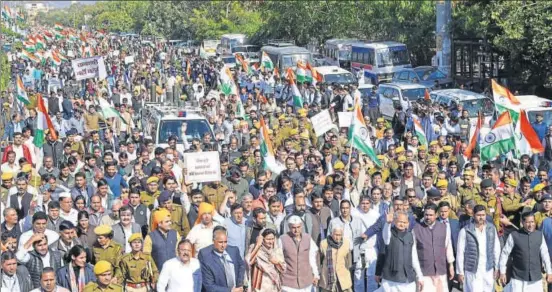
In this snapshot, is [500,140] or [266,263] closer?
[266,263]

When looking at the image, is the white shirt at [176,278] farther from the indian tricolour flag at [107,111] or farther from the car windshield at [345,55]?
the car windshield at [345,55]

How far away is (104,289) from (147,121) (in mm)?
12038

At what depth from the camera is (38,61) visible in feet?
144

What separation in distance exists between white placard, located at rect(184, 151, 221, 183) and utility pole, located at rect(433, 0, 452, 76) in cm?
2565

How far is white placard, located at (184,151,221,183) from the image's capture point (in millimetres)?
11961

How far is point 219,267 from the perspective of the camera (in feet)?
26.7

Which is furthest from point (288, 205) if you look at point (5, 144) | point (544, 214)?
point (5, 144)

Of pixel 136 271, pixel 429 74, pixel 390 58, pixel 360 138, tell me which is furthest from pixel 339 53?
pixel 136 271

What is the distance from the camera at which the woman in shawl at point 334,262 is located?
30.8ft

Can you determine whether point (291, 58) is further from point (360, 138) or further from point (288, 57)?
point (360, 138)

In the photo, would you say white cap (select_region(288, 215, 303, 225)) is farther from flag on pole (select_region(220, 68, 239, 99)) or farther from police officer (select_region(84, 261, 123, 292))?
flag on pole (select_region(220, 68, 239, 99))

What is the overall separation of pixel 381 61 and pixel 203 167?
2515 centimetres

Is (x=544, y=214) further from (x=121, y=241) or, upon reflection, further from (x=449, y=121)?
(x=449, y=121)

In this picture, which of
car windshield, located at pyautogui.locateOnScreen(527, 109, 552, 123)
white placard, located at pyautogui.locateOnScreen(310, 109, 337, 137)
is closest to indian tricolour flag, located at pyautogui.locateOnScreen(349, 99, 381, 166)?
white placard, located at pyautogui.locateOnScreen(310, 109, 337, 137)
